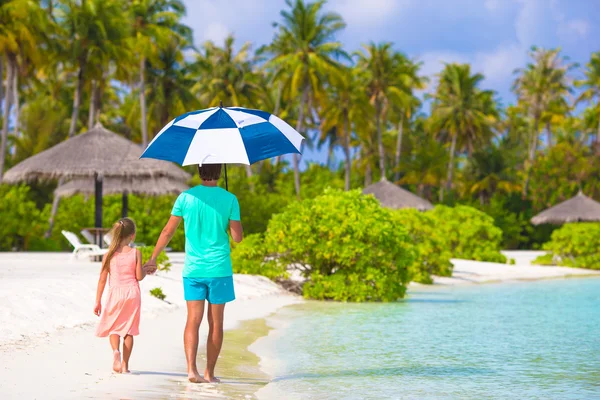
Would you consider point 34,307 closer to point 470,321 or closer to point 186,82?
point 470,321

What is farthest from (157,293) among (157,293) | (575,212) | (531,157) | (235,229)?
(531,157)

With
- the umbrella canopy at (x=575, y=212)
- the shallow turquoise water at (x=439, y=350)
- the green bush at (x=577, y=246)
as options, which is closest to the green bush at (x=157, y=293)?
the shallow turquoise water at (x=439, y=350)

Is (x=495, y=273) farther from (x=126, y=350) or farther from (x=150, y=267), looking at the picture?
(x=150, y=267)

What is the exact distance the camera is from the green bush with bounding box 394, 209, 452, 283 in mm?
22250

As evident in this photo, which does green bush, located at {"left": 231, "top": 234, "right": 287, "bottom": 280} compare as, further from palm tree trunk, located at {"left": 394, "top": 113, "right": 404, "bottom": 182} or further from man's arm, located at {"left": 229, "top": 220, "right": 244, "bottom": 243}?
palm tree trunk, located at {"left": 394, "top": 113, "right": 404, "bottom": 182}

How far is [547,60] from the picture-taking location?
194 ft

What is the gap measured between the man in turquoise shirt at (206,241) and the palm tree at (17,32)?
2813 cm

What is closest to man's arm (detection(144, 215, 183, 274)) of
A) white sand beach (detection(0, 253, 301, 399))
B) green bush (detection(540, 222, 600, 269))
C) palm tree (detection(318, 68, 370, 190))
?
white sand beach (detection(0, 253, 301, 399))

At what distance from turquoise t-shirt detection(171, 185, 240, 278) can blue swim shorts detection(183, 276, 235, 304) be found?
4 cm

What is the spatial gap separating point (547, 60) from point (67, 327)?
179 ft

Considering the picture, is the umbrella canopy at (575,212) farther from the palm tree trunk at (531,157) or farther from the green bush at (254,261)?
the green bush at (254,261)

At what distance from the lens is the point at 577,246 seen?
3112 centimetres

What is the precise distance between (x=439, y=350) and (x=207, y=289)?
4.48 metres

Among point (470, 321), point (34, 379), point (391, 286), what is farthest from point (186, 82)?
point (34, 379)
